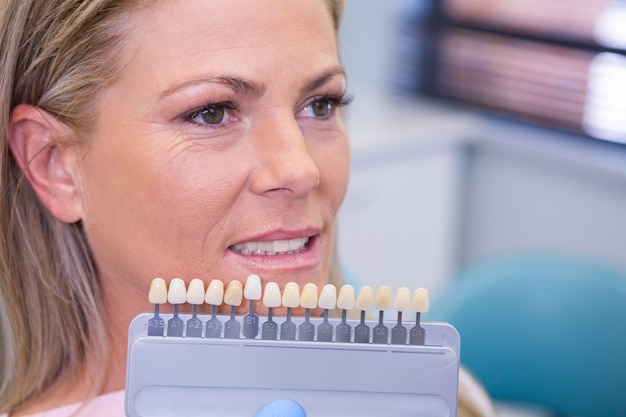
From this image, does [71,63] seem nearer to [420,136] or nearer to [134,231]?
[134,231]

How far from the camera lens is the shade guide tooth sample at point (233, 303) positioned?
0.89m

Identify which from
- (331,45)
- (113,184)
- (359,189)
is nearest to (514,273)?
(359,189)

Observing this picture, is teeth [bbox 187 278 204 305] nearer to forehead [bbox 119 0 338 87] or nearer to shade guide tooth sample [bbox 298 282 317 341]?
shade guide tooth sample [bbox 298 282 317 341]

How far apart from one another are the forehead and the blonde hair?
3 cm

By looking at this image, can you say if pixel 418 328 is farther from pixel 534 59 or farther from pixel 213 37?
pixel 534 59

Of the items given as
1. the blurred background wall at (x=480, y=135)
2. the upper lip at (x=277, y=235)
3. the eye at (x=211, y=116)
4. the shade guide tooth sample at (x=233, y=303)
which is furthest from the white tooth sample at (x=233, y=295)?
the blurred background wall at (x=480, y=135)

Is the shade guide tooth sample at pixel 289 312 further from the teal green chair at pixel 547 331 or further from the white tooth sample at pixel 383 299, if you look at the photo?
the teal green chair at pixel 547 331

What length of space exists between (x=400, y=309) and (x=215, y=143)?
29 cm

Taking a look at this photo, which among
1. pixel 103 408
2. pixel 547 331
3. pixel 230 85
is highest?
pixel 230 85

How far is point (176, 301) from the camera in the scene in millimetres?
894

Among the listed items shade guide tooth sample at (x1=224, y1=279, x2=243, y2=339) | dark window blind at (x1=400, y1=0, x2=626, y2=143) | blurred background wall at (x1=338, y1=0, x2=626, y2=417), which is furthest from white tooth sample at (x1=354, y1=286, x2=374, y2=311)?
dark window blind at (x1=400, y1=0, x2=626, y2=143)

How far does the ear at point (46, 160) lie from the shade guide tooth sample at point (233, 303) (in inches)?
10.3

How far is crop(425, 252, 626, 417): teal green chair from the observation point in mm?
1799

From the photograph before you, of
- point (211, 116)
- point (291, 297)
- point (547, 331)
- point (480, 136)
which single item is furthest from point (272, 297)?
point (480, 136)
